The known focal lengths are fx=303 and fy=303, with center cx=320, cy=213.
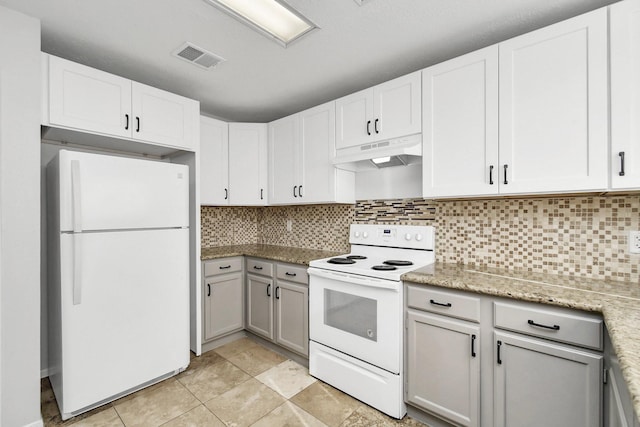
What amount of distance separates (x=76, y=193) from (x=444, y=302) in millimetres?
2242

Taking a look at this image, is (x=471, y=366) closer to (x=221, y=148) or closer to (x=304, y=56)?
(x=304, y=56)

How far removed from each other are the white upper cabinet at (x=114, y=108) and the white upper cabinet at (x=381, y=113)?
1255 mm

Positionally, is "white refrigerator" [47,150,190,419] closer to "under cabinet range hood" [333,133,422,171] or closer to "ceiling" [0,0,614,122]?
"ceiling" [0,0,614,122]

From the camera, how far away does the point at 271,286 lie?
2.74 m

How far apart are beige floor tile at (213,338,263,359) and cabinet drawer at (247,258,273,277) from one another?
70cm

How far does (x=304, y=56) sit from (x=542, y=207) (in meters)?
1.83

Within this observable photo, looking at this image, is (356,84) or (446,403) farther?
(356,84)

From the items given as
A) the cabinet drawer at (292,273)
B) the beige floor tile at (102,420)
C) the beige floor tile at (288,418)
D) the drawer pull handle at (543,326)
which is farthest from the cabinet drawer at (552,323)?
the beige floor tile at (102,420)

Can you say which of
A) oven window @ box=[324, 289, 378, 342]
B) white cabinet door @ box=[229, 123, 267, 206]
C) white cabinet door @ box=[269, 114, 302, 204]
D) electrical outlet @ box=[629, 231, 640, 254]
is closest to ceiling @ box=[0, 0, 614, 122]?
white cabinet door @ box=[269, 114, 302, 204]

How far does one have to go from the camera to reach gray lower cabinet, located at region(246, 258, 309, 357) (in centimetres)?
251

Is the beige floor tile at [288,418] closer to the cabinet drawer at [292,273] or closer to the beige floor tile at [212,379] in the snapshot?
the beige floor tile at [212,379]

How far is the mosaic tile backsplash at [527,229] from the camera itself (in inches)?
65.9

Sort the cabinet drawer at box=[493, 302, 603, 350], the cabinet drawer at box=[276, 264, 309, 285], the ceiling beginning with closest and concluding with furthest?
the cabinet drawer at box=[493, 302, 603, 350] → the ceiling → the cabinet drawer at box=[276, 264, 309, 285]

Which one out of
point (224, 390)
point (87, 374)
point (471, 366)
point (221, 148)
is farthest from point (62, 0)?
point (471, 366)
